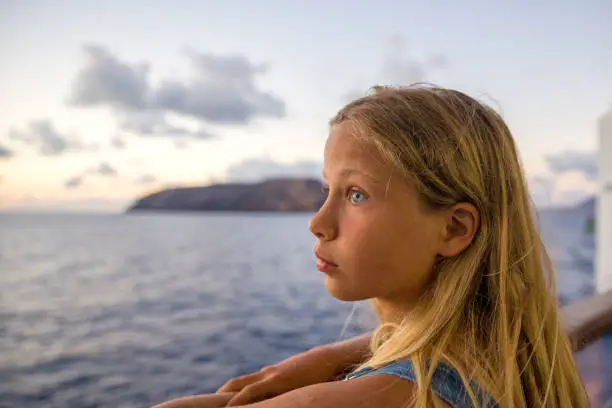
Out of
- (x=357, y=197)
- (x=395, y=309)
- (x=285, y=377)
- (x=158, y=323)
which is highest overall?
(x=357, y=197)

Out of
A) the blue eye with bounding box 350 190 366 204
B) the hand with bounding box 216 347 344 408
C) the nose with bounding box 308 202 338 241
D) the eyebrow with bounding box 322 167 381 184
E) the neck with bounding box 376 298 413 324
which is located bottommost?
the hand with bounding box 216 347 344 408

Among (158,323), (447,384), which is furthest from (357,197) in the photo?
(158,323)

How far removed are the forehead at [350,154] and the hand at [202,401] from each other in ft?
1.36

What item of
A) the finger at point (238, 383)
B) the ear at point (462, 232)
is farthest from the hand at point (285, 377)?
the ear at point (462, 232)

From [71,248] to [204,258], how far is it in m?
13.2

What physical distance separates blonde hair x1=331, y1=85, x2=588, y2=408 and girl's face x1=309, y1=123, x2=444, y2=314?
0.08ft

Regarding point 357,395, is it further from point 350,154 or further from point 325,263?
point 350,154

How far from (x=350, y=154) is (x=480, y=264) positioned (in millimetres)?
283

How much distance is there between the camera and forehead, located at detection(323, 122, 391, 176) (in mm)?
844

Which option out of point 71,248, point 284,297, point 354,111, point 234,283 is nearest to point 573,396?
point 354,111

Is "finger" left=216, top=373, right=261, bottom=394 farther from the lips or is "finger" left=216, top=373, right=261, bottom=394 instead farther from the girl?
the lips

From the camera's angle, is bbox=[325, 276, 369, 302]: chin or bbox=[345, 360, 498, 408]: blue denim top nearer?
bbox=[345, 360, 498, 408]: blue denim top

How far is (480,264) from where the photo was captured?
0.88m

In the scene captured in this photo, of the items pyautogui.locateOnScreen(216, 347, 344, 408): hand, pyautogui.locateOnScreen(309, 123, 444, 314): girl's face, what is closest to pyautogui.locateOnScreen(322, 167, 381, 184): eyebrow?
pyautogui.locateOnScreen(309, 123, 444, 314): girl's face
